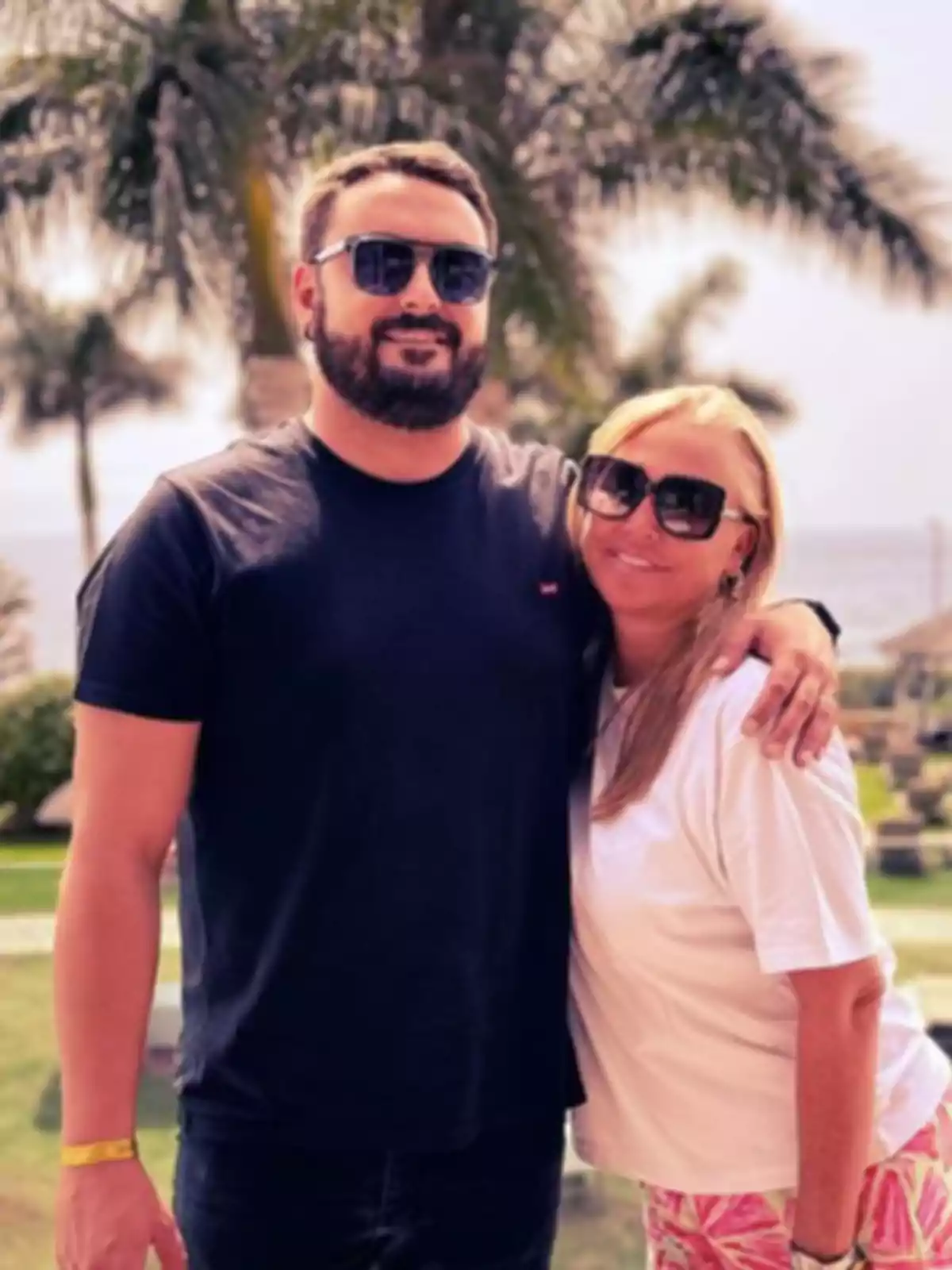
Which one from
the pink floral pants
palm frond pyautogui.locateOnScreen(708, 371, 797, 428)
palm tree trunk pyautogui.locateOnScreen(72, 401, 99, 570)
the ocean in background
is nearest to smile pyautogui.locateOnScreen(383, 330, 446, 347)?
the pink floral pants

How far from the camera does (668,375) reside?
19.1m

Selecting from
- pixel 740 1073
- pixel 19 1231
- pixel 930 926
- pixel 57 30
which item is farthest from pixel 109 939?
pixel 57 30

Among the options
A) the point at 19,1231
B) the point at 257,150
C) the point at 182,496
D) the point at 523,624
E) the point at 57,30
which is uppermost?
the point at 57,30

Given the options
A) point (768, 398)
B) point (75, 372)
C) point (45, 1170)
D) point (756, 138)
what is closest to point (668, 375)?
point (768, 398)

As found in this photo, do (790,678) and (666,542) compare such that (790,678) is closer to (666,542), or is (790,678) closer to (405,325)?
(666,542)

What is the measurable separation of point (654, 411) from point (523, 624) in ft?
1.09

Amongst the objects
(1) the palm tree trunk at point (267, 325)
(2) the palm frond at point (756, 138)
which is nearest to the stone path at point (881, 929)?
(1) the palm tree trunk at point (267, 325)

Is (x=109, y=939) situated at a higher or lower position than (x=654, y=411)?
lower

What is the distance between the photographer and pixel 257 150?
25.9 feet

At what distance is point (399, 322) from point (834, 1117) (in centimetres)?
112

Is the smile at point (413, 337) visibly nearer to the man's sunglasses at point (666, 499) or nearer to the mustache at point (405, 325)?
the mustache at point (405, 325)

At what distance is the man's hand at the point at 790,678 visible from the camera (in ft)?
5.65

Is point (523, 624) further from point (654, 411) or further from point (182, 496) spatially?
point (182, 496)

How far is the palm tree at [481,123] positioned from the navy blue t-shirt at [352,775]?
6.28 m
